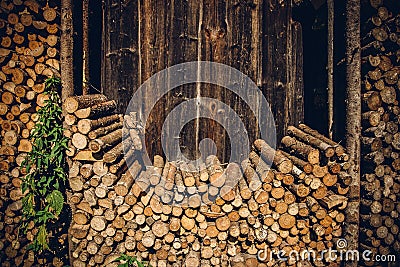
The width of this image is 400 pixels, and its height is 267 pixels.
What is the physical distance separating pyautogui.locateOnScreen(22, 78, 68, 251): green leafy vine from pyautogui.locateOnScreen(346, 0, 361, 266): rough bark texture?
276 centimetres

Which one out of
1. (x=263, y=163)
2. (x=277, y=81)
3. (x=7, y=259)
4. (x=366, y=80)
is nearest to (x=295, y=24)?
(x=277, y=81)

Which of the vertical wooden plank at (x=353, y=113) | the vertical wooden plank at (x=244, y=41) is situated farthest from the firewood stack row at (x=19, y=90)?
the vertical wooden plank at (x=353, y=113)

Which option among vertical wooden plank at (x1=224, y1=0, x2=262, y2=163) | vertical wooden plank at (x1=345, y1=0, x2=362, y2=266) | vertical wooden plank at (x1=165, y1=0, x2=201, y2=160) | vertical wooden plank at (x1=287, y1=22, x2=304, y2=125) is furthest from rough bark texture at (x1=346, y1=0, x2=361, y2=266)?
vertical wooden plank at (x1=165, y1=0, x2=201, y2=160)

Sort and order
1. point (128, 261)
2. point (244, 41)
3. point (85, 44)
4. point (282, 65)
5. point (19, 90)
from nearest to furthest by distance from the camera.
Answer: point (128, 261) < point (19, 90) < point (85, 44) < point (244, 41) < point (282, 65)

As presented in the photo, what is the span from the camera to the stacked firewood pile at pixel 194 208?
359 centimetres

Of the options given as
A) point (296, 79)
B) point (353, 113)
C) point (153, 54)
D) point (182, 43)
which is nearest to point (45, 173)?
point (153, 54)

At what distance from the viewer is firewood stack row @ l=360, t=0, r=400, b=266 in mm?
3867

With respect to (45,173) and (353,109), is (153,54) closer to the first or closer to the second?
(45,173)

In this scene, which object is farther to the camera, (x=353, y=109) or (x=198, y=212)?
(x=353, y=109)

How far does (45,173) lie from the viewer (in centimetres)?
398

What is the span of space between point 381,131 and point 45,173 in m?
3.32

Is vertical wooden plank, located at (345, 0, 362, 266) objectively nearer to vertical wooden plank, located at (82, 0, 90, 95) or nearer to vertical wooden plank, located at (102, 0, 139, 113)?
vertical wooden plank, located at (102, 0, 139, 113)

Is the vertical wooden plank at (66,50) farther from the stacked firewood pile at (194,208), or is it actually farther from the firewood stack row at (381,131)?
the firewood stack row at (381,131)

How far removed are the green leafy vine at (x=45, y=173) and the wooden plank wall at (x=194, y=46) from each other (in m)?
0.92
